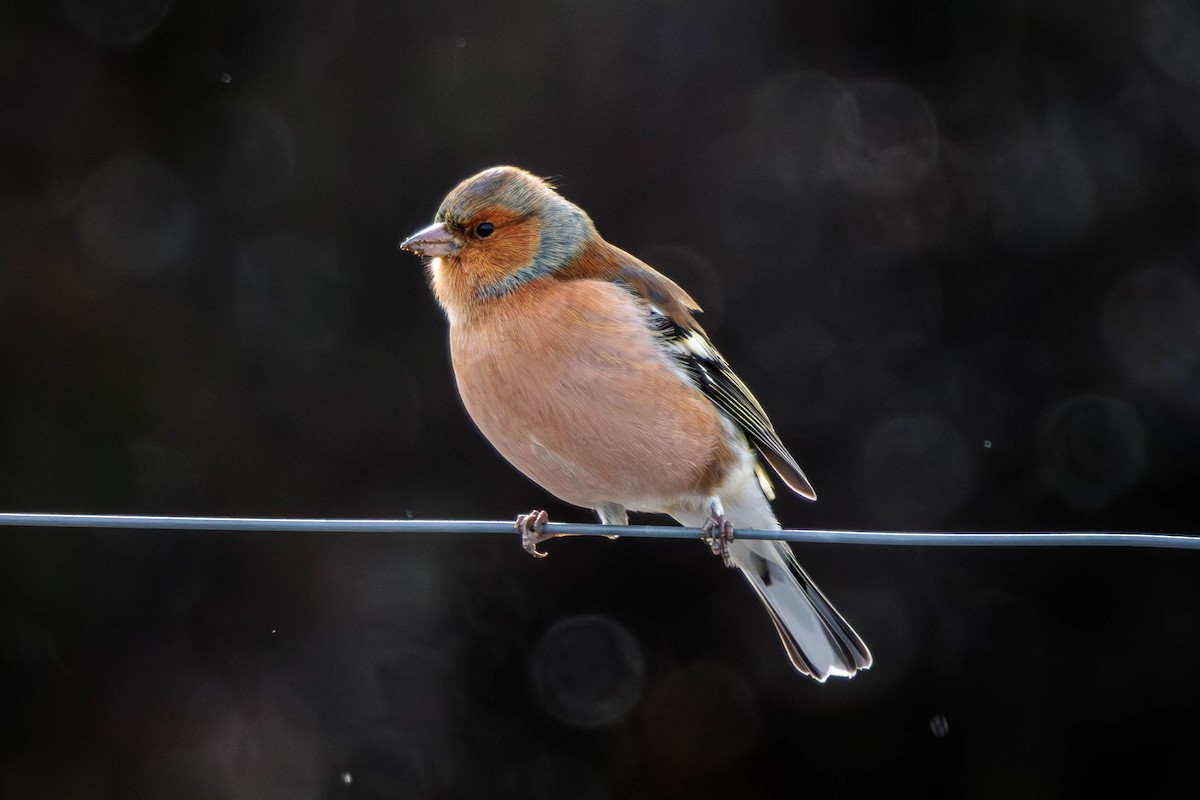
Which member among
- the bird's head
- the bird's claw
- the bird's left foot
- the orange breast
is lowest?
the bird's left foot

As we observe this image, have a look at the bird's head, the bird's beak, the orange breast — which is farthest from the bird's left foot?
the bird's beak

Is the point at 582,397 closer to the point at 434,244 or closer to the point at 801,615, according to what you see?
the point at 434,244

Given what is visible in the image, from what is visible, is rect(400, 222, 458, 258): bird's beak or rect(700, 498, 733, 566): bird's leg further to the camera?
rect(400, 222, 458, 258): bird's beak

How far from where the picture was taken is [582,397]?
11.1 feet

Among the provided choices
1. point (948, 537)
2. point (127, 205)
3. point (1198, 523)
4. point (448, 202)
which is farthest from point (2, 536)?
point (1198, 523)

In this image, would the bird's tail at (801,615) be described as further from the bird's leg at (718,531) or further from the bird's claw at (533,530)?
the bird's claw at (533,530)

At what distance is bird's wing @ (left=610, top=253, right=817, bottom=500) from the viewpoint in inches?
150

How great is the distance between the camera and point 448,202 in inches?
153

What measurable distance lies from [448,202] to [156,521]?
5.42 ft

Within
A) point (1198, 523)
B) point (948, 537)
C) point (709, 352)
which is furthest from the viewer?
point (1198, 523)

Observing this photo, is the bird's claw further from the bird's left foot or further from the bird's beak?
the bird's beak

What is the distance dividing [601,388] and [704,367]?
0.57 m

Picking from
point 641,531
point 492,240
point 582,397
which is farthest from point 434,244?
point 641,531

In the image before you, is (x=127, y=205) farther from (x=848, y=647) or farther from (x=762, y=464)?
(x=848, y=647)
